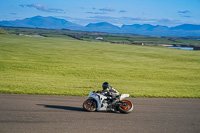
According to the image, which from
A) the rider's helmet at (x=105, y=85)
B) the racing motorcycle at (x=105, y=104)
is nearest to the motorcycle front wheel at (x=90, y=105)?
the racing motorcycle at (x=105, y=104)

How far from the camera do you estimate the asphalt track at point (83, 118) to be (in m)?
10.0

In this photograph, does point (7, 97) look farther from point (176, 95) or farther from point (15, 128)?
point (176, 95)

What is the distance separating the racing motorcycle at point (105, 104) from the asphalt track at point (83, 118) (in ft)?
0.99

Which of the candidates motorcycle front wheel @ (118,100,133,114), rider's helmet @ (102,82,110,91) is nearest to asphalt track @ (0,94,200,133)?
motorcycle front wheel @ (118,100,133,114)

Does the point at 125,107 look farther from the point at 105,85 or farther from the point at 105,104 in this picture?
the point at 105,85

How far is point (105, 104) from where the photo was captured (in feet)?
41.7

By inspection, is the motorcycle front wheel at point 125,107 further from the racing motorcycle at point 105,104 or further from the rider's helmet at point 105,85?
the rider's helmet at point 105,85

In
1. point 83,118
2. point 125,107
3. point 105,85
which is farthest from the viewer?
Answer: point 125,107

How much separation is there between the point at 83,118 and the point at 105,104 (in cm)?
177

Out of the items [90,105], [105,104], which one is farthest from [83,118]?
[105,104]

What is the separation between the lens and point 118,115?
40.7 feet

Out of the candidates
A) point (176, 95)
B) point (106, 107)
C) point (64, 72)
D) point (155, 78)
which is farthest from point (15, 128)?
point (155, 78)

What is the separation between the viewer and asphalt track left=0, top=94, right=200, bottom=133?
10.0m

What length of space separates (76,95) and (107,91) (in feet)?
17.4
